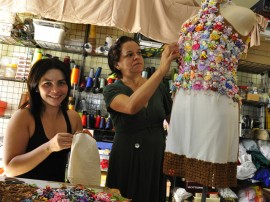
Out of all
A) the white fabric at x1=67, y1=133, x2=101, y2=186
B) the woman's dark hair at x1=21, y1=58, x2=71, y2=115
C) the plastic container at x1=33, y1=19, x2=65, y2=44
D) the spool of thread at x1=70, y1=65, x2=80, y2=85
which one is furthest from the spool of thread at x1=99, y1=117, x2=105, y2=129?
the white fabric at x1=67, y1=133, x2=101, y2=186

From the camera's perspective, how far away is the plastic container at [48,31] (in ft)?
9.80

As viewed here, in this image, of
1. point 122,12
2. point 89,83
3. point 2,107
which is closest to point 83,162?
point 122,12

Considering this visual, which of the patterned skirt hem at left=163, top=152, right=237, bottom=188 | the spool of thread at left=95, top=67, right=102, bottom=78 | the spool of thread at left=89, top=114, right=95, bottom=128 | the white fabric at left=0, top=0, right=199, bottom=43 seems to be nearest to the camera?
the patterned skirt hem at left=163, top=152, right=237, bottom=188

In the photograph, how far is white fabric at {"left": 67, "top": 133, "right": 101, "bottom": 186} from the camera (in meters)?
1.17

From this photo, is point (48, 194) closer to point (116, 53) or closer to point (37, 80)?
point (37, 80)

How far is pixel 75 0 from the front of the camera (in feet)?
7.59

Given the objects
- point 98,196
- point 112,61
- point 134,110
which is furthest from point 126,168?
point 112,61

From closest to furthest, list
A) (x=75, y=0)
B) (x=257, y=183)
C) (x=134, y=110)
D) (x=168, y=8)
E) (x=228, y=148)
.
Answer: (x=228, y=148) → (x=134, y=110) → (x=75, y=0) → (x=168, y=8) → (x=257, y=183)

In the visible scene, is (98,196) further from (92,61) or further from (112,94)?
(92,61)

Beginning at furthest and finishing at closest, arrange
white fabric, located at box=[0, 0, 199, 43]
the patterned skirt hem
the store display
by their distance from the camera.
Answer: white fabric, located at box=[0, 0, 199, 43], the patterned skirt hem, the store display

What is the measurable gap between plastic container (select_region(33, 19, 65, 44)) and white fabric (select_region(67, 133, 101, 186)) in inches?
83.0

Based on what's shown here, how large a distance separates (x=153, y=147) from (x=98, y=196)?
22.9 inches

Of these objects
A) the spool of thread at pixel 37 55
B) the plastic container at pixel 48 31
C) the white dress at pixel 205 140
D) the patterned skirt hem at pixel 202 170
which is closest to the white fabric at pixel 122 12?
the plastic container at pixel 48 31

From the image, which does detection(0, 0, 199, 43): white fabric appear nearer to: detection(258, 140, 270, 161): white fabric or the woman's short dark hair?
the woman's short dark hair
